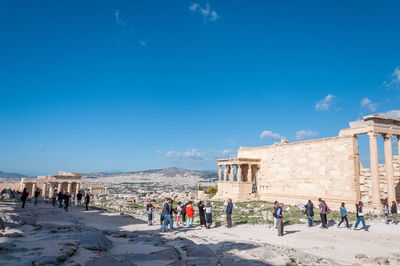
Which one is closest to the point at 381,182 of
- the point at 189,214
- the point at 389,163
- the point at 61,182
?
the point at 389,163

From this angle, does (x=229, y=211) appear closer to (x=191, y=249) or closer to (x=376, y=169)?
(x=191, y=249)

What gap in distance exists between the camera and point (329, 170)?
2319cm

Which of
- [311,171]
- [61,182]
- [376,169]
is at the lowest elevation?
[61,182]

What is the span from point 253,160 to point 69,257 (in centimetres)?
2697

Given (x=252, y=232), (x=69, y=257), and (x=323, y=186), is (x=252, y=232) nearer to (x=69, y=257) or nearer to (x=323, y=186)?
(x=69, y=257)

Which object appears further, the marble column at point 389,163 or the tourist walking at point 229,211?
the marble column at point 389,163

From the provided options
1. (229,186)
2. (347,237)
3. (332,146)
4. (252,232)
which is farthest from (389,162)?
(229,186)

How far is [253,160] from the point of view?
31.8 meters

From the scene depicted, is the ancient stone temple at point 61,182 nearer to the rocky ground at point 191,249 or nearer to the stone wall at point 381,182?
the rocky ground at point 191,249

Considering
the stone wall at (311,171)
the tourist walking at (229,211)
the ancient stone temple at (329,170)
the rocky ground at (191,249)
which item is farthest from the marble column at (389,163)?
the tourist walking at (229,211)

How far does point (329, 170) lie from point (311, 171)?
5.91 ft

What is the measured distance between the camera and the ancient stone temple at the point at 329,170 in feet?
66.9

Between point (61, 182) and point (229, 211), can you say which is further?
point (61, 182)

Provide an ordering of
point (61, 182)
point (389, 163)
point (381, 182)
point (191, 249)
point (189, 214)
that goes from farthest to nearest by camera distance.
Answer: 1. point (61, 182)
2. point (381, 182)
3. point (389, 163)
4. point (189, 214)
5. point (191, 249)
